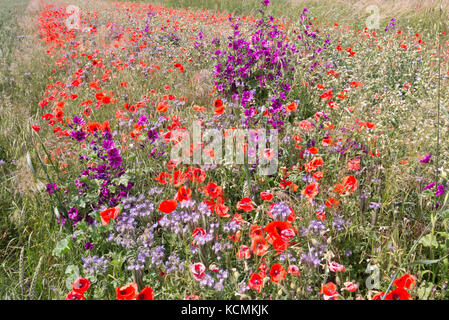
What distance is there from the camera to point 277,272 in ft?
4.70

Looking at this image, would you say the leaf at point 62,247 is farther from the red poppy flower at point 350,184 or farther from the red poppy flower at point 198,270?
the red poppy flower at point 350,184

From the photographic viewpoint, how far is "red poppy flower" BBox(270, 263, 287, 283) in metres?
1.38

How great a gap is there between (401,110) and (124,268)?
2457 mm

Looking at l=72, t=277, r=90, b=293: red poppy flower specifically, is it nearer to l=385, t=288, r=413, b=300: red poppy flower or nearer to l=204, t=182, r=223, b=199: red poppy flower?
l=204, t=182, r=223, b=199: red poppy flower

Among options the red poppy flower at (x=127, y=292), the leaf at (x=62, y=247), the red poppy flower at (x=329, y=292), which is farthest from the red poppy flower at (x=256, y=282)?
the leaf at (x=62, y=247)

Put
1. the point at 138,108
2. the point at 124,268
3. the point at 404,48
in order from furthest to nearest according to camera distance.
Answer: the point at 404,48 → the point at 138,108 → the point at 124,268

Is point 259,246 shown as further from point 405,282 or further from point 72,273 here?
point 72,273

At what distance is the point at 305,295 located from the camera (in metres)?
1.45

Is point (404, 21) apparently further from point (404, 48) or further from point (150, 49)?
point (150, 49)

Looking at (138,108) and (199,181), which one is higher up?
(138,108)

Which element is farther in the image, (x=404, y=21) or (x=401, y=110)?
(x=404, y=21)

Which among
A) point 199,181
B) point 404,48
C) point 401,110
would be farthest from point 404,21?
point 199,181

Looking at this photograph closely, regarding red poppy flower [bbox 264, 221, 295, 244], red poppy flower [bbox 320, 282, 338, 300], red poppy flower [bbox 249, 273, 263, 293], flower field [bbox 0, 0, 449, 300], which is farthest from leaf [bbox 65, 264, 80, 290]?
red poppy flower [bbox 320, 282, 338, 300]

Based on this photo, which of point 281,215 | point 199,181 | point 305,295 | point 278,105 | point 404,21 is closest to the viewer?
point 305,295
